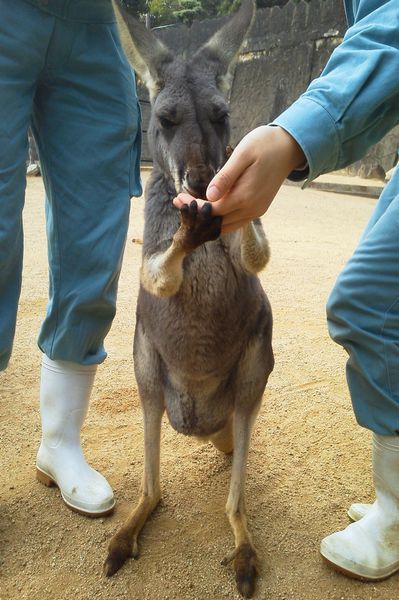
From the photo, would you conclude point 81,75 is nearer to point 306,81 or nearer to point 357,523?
point 357,523

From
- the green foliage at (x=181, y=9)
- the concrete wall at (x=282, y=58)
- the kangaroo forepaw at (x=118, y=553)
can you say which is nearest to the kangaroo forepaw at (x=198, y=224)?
the kangaroo forepaw at (x=118, y=553)

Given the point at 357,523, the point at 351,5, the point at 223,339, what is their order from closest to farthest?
the point at 351,5, the point at 357,523, the point at 223,339

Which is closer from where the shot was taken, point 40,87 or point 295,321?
point 40,87

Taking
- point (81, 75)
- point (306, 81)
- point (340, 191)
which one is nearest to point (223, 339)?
point (81, 75)

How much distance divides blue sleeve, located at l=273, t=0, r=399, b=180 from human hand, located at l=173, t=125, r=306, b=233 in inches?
1.0

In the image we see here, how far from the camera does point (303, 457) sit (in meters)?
2.10

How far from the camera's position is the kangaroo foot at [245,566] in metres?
1.51

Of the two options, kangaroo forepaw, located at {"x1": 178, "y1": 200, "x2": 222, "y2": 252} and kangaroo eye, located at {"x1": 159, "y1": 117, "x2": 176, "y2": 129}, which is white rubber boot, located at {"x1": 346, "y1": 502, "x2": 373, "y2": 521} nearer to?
kangaroo forepaw, located at {"x1": 178, "y1": 200, "x2": 222, "y2": 252}

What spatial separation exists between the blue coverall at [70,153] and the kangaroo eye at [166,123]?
9 cm

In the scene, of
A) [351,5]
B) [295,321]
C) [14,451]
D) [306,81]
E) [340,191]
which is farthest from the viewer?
[306,81]

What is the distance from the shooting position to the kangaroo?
165 centimetres

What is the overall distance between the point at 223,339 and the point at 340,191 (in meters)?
8.67

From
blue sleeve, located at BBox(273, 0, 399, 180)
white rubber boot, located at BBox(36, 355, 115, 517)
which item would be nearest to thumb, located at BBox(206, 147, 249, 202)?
blue sleeve, located at BBox(273, 0, 399, 180)

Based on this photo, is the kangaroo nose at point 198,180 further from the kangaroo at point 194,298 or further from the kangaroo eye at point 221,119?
the kangaroo eye at point 221,119
